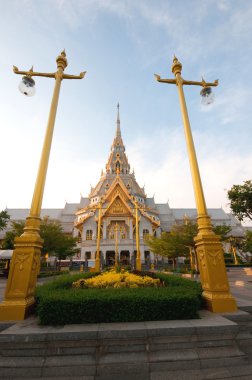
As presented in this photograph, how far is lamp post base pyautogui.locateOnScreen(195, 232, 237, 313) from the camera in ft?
Result: 14.8

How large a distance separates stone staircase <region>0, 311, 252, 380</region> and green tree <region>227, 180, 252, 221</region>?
1831cm

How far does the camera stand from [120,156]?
52.5 metres

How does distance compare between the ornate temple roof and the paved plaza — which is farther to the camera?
the ornate temple roof

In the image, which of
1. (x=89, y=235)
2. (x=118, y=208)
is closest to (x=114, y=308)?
(x=118, y=208)

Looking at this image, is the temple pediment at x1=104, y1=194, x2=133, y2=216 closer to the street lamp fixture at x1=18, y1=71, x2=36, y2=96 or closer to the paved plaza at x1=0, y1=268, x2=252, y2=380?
the street lamp fixture at x1=18, y1=71, x2=36, y2=96

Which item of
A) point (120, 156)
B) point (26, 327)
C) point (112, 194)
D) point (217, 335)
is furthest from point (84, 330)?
point (120, 156)

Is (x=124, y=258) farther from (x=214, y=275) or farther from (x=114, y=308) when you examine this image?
(x=114, y=308)

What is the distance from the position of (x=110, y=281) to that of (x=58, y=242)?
54.5 ft

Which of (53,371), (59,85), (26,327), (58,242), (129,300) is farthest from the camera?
(58,242)

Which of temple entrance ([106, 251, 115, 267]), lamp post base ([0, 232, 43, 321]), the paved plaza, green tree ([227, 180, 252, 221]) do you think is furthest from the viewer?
temple entrance ([106, 251, 115, 267])

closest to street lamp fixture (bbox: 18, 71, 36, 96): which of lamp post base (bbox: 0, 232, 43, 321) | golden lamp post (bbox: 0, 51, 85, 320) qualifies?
golden lamp post (bbox: 0, 51, 85, 320)

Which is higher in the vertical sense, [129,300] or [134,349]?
[129,300]

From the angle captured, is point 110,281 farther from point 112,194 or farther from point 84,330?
point 112,194

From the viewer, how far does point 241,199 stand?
64.1 ft
